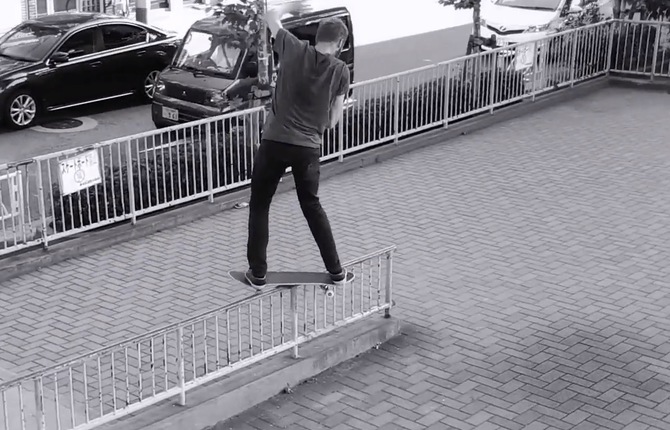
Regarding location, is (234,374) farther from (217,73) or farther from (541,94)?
(541,94)

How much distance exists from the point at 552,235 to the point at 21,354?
5.67m

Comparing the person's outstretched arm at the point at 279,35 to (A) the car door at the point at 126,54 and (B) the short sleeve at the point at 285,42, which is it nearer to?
(B) the short sleeve at the point at 285,42

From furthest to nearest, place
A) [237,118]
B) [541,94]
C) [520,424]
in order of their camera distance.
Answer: [541,94] → [237,118] → [520,424]

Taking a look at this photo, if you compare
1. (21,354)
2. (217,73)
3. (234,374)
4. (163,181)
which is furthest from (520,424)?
(217,73)

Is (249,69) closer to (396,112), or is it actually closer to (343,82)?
(396,112)

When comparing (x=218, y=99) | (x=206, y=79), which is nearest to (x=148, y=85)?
(x=206, y=79)

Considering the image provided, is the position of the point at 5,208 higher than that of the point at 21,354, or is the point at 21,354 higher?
the point at 5,208

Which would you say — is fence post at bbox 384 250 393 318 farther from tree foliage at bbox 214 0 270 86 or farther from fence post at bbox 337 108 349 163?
tree foliage at bbox 214 0 270 86

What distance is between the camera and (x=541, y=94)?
17.0 metres

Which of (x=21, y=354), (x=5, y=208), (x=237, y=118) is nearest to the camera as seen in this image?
(x=21, y=354)

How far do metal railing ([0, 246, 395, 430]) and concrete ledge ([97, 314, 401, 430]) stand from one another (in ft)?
0.31

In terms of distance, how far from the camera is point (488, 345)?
8.63m

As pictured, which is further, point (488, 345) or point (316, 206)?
point (488, 345)

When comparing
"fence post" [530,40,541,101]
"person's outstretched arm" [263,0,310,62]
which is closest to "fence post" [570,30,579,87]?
"fence post" [530,40,541,101]
